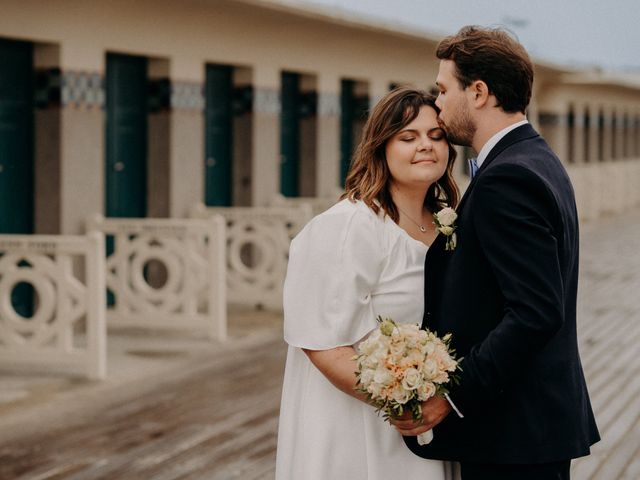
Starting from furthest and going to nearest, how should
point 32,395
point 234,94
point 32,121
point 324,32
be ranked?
point 324,32, point 234,94, point 32,121, point 32,395

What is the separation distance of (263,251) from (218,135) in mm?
2379

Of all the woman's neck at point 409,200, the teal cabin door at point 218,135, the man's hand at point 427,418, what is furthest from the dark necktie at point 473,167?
the teal cabin door at point 218,135

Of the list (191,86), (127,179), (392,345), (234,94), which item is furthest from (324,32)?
Answer: (392,345)

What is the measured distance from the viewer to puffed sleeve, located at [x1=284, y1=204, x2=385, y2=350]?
3178 millimetres

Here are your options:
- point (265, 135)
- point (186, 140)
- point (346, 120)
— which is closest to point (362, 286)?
point (186, 140)

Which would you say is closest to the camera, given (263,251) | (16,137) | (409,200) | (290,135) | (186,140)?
(409,200)

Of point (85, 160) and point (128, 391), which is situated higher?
point (85, 160)

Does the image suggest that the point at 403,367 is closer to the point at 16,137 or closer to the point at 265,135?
the point at 16,137

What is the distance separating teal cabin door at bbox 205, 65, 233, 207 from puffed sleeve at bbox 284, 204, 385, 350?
10348mm

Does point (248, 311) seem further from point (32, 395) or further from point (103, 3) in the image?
point (32, 395)

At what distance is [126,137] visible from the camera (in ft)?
38.9

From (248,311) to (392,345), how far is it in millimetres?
8877

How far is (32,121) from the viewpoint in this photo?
1041 cm

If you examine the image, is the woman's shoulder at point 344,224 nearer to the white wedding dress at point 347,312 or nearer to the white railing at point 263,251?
the white wedding dress at point 347,312
